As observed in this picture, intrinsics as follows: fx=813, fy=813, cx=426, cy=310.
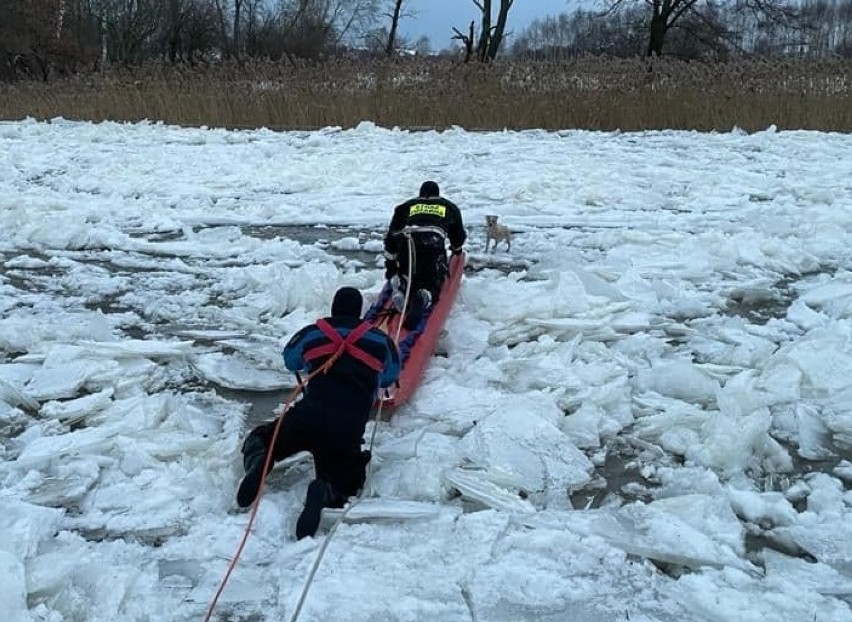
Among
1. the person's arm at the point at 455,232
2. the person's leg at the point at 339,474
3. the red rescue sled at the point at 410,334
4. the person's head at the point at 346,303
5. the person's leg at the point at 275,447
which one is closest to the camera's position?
the person's leg at the point at 339,474

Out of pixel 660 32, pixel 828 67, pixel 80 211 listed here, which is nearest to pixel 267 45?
pixel 660 32

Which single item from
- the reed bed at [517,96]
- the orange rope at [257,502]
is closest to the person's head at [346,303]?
the orange rope at [257,502]

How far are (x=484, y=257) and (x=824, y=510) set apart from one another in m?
3.85

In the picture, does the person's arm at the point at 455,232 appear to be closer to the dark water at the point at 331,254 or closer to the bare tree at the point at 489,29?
the dark water at the point at 331,254

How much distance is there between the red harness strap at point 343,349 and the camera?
3.26m

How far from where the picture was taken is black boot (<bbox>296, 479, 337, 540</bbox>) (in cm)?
282

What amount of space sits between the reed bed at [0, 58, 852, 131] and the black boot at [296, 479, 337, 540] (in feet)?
38.1

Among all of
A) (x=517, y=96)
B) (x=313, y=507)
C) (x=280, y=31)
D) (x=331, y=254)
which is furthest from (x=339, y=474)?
(x=280, y=31)

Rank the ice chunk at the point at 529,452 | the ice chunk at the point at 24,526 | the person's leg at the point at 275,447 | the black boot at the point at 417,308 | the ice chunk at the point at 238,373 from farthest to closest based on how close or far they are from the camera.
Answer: the black boot at the point at 417,308, the ice chunk at the point at 238,373, the ice chunk at the point at 529,452, the person's leg at the point at 275,447, the ice chunk at the point at 24,526

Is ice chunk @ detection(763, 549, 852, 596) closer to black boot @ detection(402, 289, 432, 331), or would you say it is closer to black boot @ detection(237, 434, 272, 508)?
black boot @ detection(237, 434, 272, 508)

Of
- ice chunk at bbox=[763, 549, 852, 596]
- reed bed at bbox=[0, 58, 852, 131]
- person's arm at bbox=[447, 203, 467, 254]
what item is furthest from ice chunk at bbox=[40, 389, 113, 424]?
reed bed at bbox=[0, 58, 852, 131]

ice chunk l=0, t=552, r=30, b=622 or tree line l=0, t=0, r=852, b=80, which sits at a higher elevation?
tree line l=0, t=0, r=852, b=80

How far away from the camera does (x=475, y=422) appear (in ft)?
12.1

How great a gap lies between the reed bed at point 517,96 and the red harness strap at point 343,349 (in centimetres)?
1108
